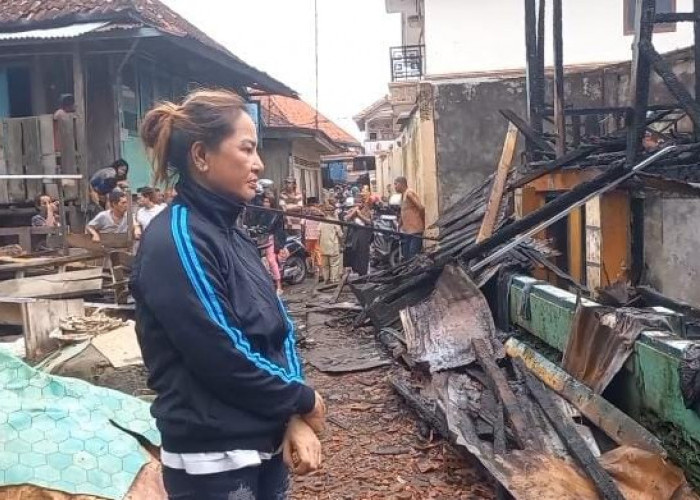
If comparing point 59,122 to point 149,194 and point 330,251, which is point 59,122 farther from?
point 330,251

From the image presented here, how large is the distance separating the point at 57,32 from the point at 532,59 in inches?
241

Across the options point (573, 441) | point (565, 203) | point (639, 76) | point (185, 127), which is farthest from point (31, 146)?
point (185, 127)

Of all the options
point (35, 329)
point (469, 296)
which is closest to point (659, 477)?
point (469, 296)

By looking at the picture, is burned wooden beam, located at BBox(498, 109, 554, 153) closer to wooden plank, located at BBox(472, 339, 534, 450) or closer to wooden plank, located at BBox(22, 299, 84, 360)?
wooden plank, located at BBox(472, 339, 534, 450)

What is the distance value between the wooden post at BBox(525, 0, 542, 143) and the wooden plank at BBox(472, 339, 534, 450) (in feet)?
11.8

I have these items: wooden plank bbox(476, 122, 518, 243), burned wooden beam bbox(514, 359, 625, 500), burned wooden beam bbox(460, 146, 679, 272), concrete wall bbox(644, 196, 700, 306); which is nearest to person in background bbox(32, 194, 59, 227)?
wooden plank bbox(476, 122, 518, 243)

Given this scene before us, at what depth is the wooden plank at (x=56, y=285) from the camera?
6.73m

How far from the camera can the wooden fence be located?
34.2ft

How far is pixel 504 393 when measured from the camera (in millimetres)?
4676

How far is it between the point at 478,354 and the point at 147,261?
4024mm

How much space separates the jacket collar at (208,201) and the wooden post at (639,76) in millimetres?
4288

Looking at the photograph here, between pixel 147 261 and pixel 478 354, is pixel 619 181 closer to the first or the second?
pixel 478 354

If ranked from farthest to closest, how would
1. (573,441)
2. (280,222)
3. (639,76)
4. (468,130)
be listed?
(468,130) → (280,222) → (639,76) → (573,441)

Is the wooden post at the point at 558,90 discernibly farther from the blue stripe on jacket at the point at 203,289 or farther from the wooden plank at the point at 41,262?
the blue stripe on jacket at the point at 203,289
